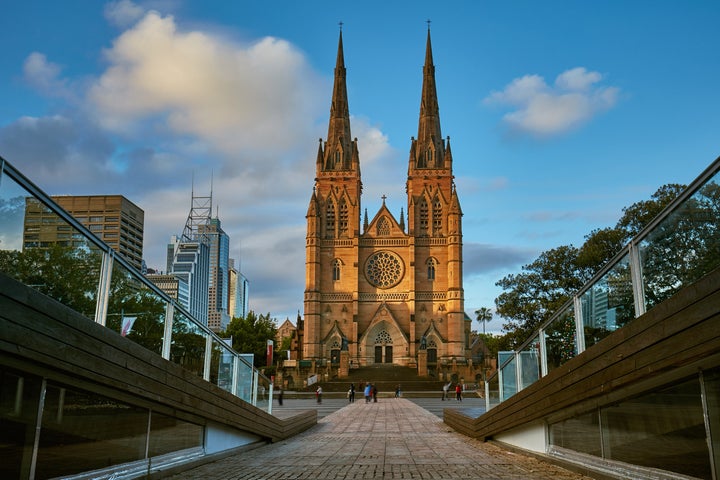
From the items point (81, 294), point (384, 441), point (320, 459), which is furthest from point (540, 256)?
point (81, 294)

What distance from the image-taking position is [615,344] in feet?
20.8

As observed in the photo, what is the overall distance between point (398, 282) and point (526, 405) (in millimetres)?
54596

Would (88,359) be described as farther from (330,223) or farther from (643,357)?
(330,223)

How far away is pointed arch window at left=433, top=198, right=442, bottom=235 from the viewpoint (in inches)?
2554

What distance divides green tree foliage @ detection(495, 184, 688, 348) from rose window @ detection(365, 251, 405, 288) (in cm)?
2381

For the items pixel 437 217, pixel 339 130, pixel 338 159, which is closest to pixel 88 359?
pixel 437 217

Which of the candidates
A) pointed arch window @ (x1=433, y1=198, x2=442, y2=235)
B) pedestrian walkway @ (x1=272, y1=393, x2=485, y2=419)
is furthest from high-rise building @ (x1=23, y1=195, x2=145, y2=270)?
pedestrian walkway @ (x1=272, y1=393, x2=485, y2=419)

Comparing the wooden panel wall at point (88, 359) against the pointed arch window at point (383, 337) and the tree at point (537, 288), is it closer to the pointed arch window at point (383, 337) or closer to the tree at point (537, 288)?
the tree at point (537, 288)

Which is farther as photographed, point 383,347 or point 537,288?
point 383,347

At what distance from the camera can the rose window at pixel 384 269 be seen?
211ft

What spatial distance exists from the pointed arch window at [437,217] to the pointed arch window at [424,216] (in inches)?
27.7

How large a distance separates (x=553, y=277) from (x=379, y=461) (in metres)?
31.8

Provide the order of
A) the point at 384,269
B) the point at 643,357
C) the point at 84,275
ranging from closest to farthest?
the point at 643,357
the point at 84,275
the point at 384,269

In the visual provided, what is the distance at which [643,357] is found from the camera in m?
5.71
